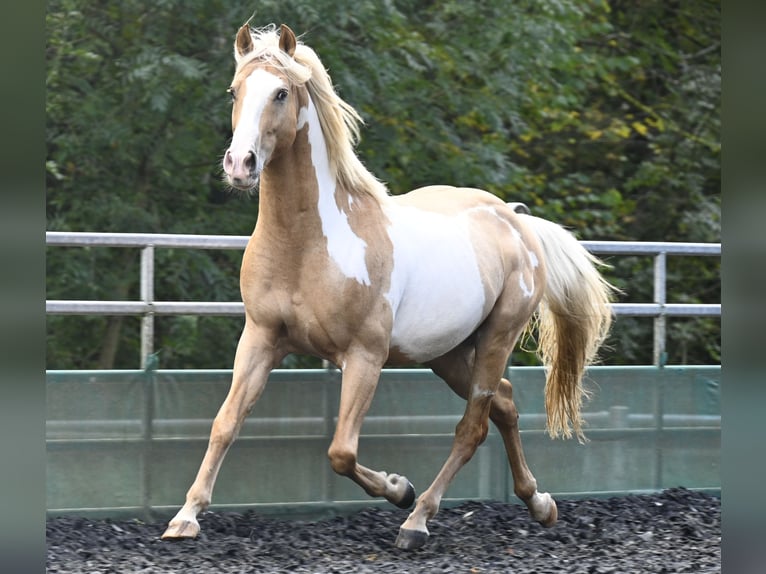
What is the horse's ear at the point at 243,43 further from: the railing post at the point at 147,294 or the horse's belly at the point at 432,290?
the railing post at the point at 147,294

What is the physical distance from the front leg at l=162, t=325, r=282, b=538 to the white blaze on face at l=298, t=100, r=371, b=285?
1.54 ft

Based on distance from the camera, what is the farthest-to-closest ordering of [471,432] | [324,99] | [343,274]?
[471,432]
[324,99]
[343,274]

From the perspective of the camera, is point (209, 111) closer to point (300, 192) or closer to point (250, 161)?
point (300, 192)

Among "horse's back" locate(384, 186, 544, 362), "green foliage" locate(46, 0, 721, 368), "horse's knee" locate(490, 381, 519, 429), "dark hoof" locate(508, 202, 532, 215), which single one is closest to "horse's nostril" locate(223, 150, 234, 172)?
"horse's back" locate(384, 186, 544, 362)

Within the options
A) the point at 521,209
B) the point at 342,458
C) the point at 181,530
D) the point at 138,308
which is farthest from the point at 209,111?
the point at 181,530

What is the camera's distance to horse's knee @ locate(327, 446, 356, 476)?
453cm

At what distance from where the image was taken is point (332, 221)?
4.67 m

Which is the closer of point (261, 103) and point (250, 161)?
point (250, 161)

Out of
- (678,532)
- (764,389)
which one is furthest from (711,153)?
(764,389)

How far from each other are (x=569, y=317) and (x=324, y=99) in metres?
1.97

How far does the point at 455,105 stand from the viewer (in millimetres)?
10281

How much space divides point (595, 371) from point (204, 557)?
2.79 metres

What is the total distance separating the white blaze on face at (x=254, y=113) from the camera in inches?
161

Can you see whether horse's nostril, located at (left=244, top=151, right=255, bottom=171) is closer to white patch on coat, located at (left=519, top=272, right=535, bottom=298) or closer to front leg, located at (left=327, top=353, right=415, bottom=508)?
front leg, located at (left=327, top=353, right=415, bottom=508)
